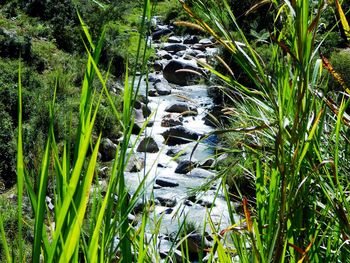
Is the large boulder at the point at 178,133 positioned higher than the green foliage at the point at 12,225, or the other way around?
the green foliage at the point at 12,225

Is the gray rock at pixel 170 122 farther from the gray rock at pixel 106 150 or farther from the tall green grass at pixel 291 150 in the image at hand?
the tall green grass at pixel 291 150

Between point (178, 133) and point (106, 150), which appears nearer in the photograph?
point (106, 150)

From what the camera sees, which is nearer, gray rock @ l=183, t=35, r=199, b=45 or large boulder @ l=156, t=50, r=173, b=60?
large boulder @ l=156, t=50, r=173, b=60

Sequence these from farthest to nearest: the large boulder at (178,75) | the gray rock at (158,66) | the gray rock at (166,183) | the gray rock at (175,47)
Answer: the gray rock at (175,47), the gray rock at (158,66), the large boulder at (178,75), the gray rock at (166,183)

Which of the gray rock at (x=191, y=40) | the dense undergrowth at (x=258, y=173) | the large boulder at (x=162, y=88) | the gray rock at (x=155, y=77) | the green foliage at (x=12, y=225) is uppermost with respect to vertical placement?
the dense undergrowth at (x=258, y=173)

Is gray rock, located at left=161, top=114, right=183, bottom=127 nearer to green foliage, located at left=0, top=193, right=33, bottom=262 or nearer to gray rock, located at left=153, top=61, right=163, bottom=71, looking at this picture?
gray rock, located at left=153, top=61, right=163, bottom=71

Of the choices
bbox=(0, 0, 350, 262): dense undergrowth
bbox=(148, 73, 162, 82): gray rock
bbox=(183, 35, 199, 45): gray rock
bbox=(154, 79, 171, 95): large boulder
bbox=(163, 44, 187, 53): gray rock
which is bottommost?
bbox=(148, 73, 162, 82): gray rock

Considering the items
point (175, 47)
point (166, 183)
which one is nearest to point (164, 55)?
point (175, 47)

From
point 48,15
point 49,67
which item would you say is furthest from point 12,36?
point 48,15

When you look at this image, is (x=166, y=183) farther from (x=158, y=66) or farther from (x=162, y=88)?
(x=158, y=66)

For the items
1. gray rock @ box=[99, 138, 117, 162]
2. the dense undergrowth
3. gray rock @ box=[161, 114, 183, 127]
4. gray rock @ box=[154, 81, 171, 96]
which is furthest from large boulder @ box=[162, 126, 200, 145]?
the dense undergrowth

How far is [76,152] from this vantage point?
829mm

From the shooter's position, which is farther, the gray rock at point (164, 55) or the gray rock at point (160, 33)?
the gray rock at point (160, 33)

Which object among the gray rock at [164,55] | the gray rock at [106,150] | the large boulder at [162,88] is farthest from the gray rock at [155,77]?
the gray rock at [106,150]
